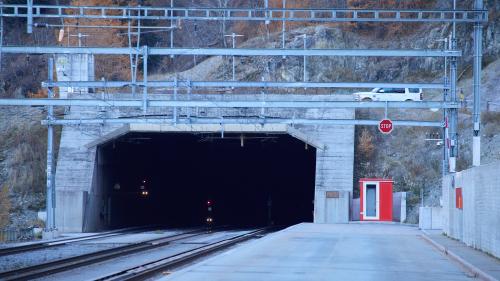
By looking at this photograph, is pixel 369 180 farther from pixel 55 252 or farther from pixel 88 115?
pixel 55 252

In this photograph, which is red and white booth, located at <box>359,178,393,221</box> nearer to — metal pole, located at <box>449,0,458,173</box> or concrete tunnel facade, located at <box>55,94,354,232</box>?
concrete tunnel facade, located at <box>55,94,354,232</box>

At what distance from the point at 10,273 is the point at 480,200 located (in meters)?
13.5

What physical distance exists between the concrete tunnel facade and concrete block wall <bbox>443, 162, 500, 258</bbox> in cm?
1383

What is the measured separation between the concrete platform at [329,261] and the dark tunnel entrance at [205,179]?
72.5 feet

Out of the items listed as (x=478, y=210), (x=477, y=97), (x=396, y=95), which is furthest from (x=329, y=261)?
(x=396, y=95)

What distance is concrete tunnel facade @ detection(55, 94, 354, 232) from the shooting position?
157ft

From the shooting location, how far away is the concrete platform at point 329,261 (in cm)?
1988

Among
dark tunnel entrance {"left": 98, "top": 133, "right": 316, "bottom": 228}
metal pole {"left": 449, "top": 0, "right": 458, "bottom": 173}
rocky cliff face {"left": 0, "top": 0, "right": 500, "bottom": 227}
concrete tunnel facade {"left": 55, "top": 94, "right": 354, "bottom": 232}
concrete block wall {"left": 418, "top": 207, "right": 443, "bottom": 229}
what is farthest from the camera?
rocky cliff face {"left": 0, "top": 0, "right": 500, "bottom": 227}

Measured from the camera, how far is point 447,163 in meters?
39.7

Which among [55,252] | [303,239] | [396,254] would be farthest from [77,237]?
[396,254]

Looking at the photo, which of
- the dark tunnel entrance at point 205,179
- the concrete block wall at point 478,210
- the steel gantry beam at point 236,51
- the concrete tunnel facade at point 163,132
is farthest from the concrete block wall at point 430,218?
the dark tunnel entrance at point 205,179

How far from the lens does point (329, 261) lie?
76.7 ft

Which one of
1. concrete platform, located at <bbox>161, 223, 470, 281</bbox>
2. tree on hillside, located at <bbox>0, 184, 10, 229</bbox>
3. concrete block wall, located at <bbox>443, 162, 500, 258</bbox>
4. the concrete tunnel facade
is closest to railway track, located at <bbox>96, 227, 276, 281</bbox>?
concrete platform, located at <bbox>161, 223, 470, 281</bbox>

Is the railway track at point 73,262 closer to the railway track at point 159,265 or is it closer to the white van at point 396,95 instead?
the railway track at point 159,265
